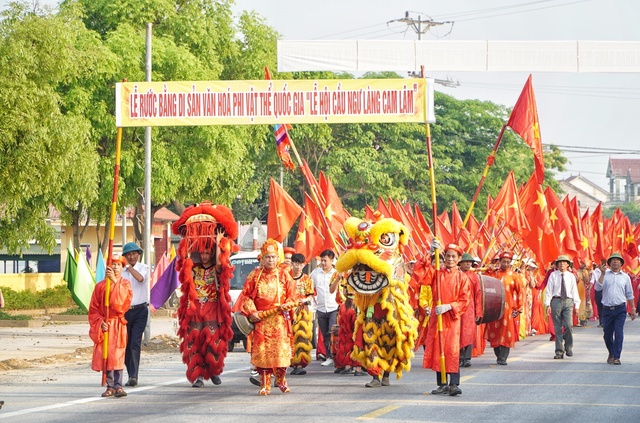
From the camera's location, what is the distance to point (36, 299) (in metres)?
37.9

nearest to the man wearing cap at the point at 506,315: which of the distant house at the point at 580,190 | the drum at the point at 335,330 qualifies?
the drum at the point at 335,330

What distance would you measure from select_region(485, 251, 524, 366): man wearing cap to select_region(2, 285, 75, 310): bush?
61.2ft

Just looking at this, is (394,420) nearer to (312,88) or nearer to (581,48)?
(312,88)

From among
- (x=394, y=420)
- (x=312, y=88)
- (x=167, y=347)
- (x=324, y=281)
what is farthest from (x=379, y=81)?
(x=167, y=347)

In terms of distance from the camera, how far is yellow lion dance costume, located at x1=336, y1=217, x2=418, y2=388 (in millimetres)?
15227

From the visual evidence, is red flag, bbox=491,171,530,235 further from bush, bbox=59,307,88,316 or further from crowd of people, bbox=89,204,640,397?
bush, bbox=59,307,88,316

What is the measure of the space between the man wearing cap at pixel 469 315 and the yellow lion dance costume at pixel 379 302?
1.34 meters

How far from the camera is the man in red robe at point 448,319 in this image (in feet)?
47.1

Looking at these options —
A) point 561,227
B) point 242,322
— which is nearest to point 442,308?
point 242,322

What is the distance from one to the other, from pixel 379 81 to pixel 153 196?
1795 centimetres

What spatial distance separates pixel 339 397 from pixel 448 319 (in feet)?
5.09

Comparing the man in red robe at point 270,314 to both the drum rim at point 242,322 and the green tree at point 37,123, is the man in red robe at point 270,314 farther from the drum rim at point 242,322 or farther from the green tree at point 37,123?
the green tree at point 37,123

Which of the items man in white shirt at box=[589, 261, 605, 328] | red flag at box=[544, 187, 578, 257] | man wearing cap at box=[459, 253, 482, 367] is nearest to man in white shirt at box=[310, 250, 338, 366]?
man wearing cap at box=[459, 253, 482, 367]

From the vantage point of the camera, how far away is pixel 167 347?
23.7 meters
